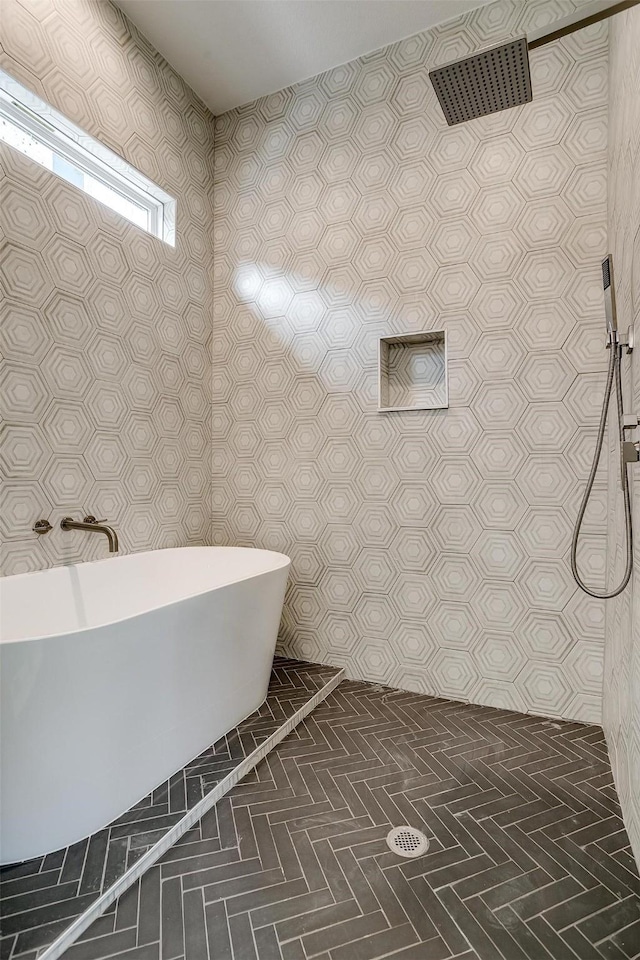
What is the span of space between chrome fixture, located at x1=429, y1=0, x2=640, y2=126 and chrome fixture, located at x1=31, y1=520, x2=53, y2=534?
2.01 meters

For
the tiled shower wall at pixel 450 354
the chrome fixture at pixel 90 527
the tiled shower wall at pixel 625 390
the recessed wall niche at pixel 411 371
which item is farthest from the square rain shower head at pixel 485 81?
the chrome fixture at pixel 90 527

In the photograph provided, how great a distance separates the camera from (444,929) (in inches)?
48.3

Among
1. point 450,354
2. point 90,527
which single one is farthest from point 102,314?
point 450,354

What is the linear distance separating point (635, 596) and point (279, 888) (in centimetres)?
126

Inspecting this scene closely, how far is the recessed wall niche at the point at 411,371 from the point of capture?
2617mm

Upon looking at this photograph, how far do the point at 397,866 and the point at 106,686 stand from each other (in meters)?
0.95

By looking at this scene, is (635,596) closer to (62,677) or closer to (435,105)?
(62,677)

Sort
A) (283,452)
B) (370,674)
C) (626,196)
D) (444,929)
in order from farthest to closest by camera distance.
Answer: (283,452)
(370,674)
(626,196)
(444,929)

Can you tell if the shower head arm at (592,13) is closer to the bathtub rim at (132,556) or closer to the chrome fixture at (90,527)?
the bathtub rim at (132,556)

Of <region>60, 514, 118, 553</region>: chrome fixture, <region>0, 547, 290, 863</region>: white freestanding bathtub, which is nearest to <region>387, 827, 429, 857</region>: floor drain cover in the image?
<region>0, 547, 290, 863</region>: white freestanding bathtub

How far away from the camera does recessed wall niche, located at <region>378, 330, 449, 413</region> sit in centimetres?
262

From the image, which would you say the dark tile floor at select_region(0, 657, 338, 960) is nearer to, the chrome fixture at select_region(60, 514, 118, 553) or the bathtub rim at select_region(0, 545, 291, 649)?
the bathtub rim at select_region(0, 545, 291, 649)

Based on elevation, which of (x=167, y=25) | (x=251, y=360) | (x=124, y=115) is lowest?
(x=251, y=360)

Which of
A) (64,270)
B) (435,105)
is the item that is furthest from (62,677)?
(435,105)
